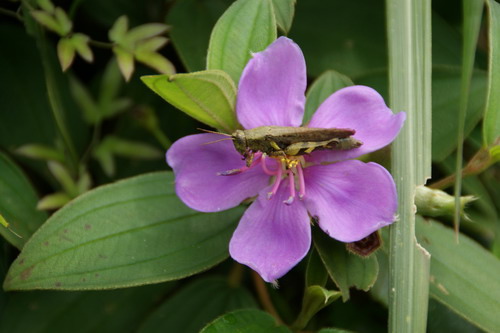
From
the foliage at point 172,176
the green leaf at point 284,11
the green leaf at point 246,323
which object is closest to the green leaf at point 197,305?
the foliage at point 172,176

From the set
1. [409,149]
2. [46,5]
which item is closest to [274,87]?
[409,149]

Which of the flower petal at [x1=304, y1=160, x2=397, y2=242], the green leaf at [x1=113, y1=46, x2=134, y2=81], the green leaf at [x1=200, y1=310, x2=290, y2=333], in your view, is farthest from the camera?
the green leaf at [x1=113, y1=46, x2=134, y2=81]

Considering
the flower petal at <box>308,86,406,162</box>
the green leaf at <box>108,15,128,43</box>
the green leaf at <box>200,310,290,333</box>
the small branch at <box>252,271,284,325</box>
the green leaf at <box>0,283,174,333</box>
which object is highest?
the green leaf at <box>108,15,128,43</box>

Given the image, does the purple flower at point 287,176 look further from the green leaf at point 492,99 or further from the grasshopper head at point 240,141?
the green leaf at point 492,99

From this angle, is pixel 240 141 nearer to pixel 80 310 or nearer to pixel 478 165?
pixel 478 165

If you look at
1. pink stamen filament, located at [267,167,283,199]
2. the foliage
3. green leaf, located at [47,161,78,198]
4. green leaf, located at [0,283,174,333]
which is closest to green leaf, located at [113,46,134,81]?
the foliage

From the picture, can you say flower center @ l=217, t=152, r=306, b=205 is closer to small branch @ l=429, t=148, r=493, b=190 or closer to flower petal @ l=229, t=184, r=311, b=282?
flower petal @ l=229, t=184, r=311, b=282
